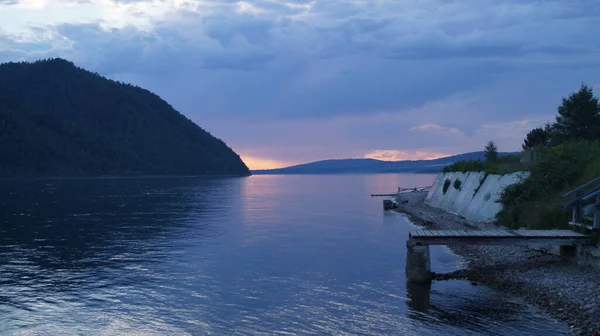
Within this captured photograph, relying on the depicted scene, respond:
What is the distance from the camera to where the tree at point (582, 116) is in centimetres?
4569

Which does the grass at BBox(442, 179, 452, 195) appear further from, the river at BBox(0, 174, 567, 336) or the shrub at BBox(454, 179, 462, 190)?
the river at BBox(0, 174, 567, 336)

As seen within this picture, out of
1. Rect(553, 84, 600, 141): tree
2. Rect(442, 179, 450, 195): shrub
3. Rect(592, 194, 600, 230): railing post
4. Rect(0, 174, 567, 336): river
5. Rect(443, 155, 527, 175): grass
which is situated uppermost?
Rect(553, 84, 600, 141): tree

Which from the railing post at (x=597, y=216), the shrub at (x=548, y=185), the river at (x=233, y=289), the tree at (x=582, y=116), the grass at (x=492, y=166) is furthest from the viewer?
the tree at (x=582, y=116)

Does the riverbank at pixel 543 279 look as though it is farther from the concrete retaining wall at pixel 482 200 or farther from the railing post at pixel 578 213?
the railing post at pixel 578 213

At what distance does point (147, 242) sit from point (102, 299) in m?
15.8

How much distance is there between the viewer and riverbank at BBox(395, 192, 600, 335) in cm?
1648

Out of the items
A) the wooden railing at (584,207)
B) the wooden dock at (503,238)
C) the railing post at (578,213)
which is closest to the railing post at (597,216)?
the wooden railing at (584,207)

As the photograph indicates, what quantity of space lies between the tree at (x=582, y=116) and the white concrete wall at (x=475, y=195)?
29.5 feet

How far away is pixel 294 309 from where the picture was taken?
18734 mm

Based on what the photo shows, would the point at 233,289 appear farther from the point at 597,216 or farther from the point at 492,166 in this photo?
the point at 492,166

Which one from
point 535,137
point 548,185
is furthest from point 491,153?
point 548,185

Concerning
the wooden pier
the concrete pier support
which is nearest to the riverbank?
the concrete pier support

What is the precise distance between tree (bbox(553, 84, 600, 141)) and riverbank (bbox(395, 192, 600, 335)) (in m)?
22.3

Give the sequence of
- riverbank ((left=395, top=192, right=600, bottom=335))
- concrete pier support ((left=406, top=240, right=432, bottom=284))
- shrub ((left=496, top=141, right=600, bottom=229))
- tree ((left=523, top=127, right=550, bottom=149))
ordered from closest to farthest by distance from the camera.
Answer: riverbank ((left=395, top=192, right=600, bottom=335)) < concrete pier support ((left=406, top=240, right=432, bottom=284)) < shrub ((left=496, top=141, right=600, bottom=229)) < tree ((left=523, top=127, right=550, bottom=149))
